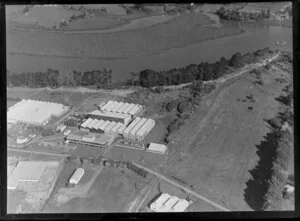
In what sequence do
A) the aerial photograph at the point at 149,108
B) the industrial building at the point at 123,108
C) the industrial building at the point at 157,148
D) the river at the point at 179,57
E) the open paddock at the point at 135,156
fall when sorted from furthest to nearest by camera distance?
the river at the point at 179,57 < the industrial building at the point at 123,108 < the industrial building at the point at 157,148 < the open paddock at the point at 135,156 < the aerial photograph at the point at 149,108

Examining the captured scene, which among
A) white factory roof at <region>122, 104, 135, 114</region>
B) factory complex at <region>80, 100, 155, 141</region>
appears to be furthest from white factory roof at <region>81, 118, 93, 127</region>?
white factory roof at <region>122, 104, 135, 114</region>

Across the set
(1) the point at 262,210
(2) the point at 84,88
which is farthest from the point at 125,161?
(2) the point at 84,88

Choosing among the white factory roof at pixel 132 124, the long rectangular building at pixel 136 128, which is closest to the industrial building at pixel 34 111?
the white factory roof at pixel 132 124

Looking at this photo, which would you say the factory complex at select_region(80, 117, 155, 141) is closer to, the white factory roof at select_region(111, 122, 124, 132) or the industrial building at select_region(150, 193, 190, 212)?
the white factory roof at select_region(111, 122, 124, 132)

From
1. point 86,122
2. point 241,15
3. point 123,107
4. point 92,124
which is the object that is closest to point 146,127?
point 123,107

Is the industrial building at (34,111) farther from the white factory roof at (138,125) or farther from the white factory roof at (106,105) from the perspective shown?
the white factory roof at (138,125)

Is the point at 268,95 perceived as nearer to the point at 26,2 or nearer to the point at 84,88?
the point at 84,88
